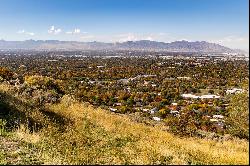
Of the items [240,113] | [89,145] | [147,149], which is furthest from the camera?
[89,145]

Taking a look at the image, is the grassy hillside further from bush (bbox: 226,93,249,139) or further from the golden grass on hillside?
bush (bbox: 226,93,249,139)

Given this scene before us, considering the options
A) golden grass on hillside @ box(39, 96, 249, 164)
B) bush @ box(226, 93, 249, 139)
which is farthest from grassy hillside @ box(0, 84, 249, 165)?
bush @ box(226, 93, 249, 139)

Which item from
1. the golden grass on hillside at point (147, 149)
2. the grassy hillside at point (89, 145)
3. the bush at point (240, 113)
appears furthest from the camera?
the grassy hillside at point (89, 145)

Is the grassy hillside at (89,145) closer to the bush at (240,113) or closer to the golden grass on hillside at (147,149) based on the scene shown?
the golden grass on hillside at (147,149)

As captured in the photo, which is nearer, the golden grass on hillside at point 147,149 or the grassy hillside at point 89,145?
the golden grass on hillside at point 147,149

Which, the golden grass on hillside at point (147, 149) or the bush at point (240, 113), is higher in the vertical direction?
the bush at point (240, 113)

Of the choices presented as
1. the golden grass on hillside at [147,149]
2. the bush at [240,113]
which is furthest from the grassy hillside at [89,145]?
the bush at [240,113]

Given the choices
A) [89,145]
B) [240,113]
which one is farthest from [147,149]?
[240,113]

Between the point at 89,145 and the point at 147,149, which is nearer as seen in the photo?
the point at 147,149

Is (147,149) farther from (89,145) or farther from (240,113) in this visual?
(240,113)
